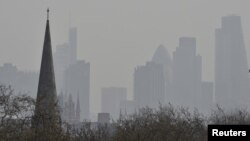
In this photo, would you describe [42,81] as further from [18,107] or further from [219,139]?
[219,139]

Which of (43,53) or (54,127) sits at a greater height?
(43,53)

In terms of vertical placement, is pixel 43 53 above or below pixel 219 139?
above

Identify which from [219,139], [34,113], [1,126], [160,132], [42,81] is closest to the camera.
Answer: [219,139]

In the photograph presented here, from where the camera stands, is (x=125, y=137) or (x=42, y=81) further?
(x=42, y=81)

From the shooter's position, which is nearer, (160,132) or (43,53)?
(160,132)

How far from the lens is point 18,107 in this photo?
3631 cm

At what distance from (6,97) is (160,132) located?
1054 centimetres

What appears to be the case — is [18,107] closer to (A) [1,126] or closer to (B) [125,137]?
(A) [1,126]

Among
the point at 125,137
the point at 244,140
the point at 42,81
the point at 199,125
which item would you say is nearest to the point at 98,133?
the point at 199,125

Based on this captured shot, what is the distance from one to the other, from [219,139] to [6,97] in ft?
60.8

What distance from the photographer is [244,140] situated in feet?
66.1

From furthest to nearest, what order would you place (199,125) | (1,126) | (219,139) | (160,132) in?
1. (199,125)
2. (160,132)
3. (1,126)
4. (219,139)

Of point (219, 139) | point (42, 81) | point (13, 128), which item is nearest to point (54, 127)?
point (13, 128)

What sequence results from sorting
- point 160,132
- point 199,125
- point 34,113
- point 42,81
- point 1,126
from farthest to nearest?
point 42,81, point 199,125, point 160,132, point 34,113, point 1,126
